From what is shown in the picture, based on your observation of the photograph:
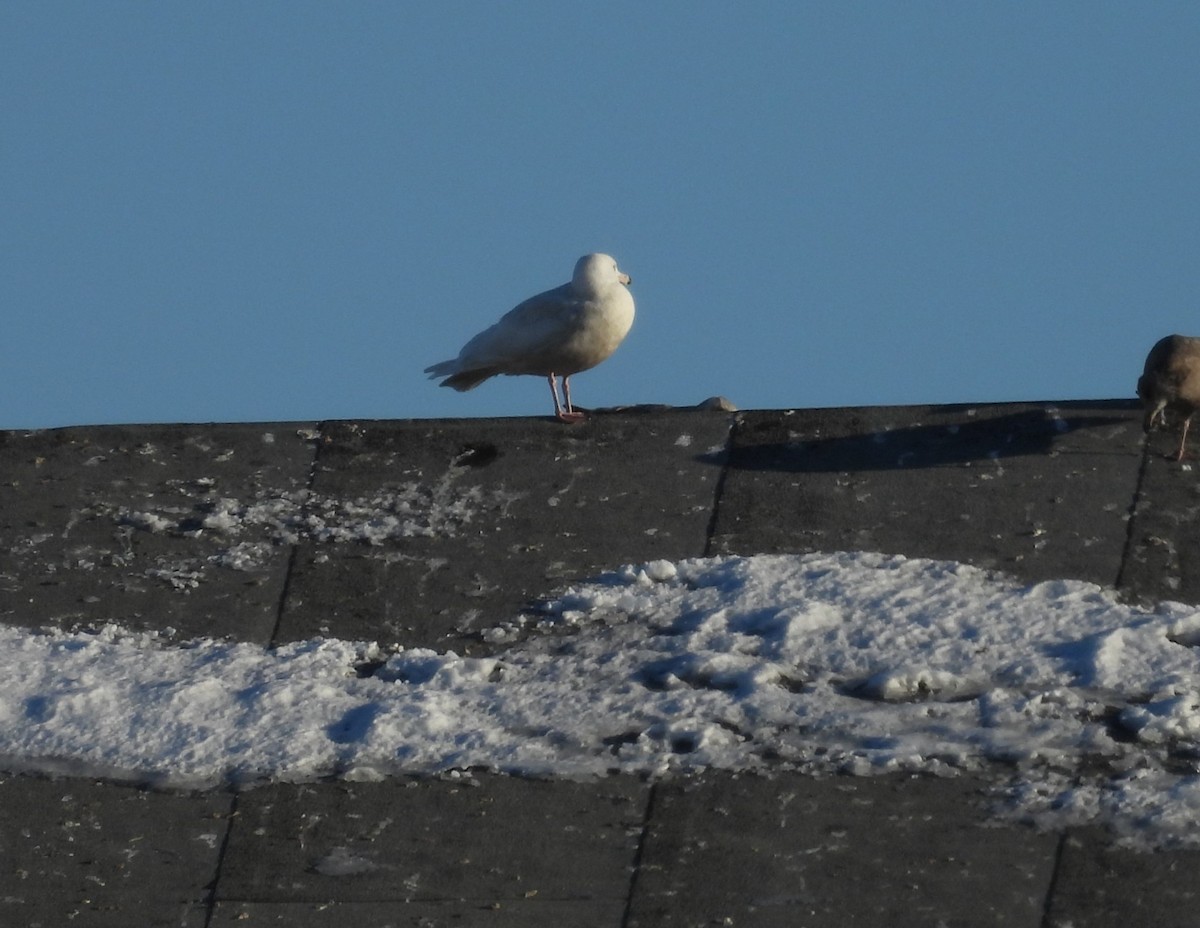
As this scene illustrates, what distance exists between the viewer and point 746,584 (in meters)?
5.83

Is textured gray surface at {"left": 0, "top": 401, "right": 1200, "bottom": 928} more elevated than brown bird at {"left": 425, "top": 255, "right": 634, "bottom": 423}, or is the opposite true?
brown bird at {"left": 425, "top": 255, "right": 634, "bottom": 423}

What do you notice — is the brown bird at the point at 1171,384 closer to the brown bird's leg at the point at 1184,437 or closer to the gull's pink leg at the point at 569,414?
the brown bird's leg at the point at 1184,437

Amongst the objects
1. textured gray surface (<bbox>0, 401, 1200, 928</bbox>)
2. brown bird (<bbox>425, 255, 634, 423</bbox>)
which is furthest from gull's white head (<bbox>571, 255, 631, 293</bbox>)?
textured gray surface (<bbox>0, 401, 1200, 928</bbox>)

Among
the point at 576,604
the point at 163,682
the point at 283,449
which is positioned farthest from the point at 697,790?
the point at 283,449

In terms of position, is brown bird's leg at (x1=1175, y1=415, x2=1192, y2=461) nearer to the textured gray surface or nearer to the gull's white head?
the textured gray surface

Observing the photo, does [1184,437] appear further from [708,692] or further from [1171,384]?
[708,692]

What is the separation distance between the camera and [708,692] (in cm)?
531

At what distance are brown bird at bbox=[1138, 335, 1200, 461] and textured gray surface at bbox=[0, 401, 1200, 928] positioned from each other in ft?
0.28

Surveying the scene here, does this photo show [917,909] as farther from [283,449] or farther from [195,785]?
[283,449]

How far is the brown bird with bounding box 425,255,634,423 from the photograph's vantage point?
9.09 m

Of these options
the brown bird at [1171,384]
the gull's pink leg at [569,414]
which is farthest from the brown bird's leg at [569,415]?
the brown bird at [1171,384]

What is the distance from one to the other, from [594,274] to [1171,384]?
2920 millimetres

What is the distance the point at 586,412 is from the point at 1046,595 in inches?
91.6

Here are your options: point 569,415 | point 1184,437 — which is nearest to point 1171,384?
point 1184,437
